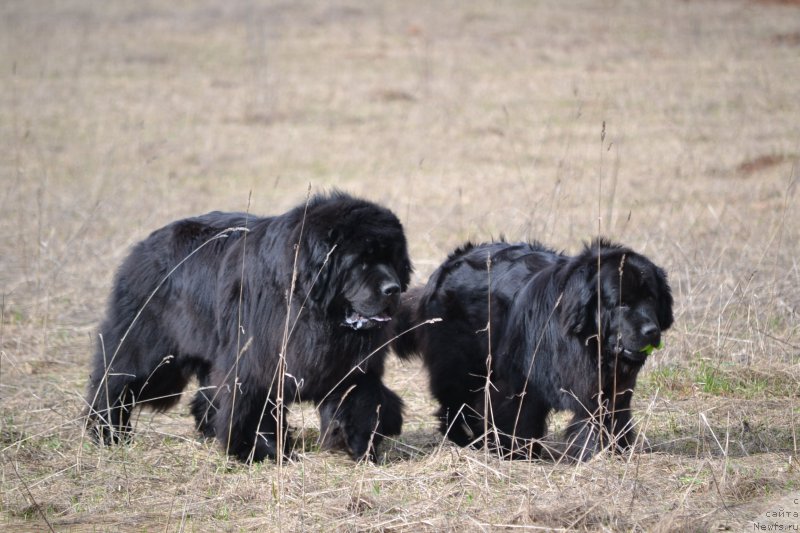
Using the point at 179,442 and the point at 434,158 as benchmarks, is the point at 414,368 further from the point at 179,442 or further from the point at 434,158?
the point at 434,158

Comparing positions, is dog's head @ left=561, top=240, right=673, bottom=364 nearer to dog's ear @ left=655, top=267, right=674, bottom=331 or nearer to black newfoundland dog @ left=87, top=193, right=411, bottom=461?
dog's ear @ left=655, top=267, right=674, bottom=331

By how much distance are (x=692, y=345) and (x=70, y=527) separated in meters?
4.51

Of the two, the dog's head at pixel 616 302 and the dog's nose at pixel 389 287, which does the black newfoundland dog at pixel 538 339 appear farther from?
the dog's nose at pixel 389 287

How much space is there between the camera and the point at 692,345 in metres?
6.92

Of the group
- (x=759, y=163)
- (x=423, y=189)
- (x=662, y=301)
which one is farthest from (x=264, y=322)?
(x=759, y=163)

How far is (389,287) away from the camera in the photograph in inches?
193

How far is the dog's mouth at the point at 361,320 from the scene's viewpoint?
5059mm

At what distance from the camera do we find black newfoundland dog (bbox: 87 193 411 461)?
505 cm

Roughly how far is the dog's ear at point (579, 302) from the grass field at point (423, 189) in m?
0.43

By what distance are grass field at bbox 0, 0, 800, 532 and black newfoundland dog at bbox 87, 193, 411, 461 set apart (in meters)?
0.25

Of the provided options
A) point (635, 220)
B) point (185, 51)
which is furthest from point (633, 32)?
point (635, 220)

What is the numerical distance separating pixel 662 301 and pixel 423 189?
8853mm

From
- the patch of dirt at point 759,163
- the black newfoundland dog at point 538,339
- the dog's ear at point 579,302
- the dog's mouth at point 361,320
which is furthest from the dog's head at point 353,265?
the patch of dirt at point 759,163

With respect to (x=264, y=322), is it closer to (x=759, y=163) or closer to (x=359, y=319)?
(x=359, y=319)
